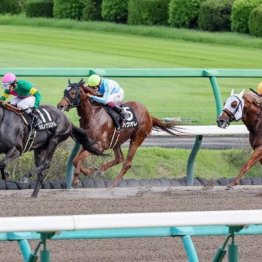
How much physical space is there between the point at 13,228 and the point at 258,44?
2882 centimetres

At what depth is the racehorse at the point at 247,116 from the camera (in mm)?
13469

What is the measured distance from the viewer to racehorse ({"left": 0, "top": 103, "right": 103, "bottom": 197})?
1296 centimetres

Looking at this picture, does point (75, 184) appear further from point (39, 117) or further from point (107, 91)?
point (107, 91)

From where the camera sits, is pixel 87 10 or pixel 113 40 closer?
pixel 113 40

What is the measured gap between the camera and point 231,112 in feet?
44.2

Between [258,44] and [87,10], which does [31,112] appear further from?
[87,10]

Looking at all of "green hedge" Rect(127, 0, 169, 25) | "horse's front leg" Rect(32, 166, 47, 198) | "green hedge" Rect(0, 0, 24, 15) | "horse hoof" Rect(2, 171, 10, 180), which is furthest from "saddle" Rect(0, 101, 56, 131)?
"green hedge" Rect(0, 0, 24, 15)

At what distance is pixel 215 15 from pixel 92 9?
605 cm

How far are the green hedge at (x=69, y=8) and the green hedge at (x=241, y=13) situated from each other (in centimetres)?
712

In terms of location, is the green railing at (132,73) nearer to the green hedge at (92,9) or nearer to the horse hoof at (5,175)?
the horse hoof at (5,175)

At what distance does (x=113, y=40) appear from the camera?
120 ft

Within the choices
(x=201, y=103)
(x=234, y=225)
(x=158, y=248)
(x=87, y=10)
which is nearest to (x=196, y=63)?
(x=201, y=103)

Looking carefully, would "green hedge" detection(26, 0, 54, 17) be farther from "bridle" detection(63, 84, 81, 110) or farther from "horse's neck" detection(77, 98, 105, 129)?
"bridle" detection(63, 84, 81, 110)

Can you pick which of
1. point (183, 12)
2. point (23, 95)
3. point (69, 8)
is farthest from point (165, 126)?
point (69, 8)
